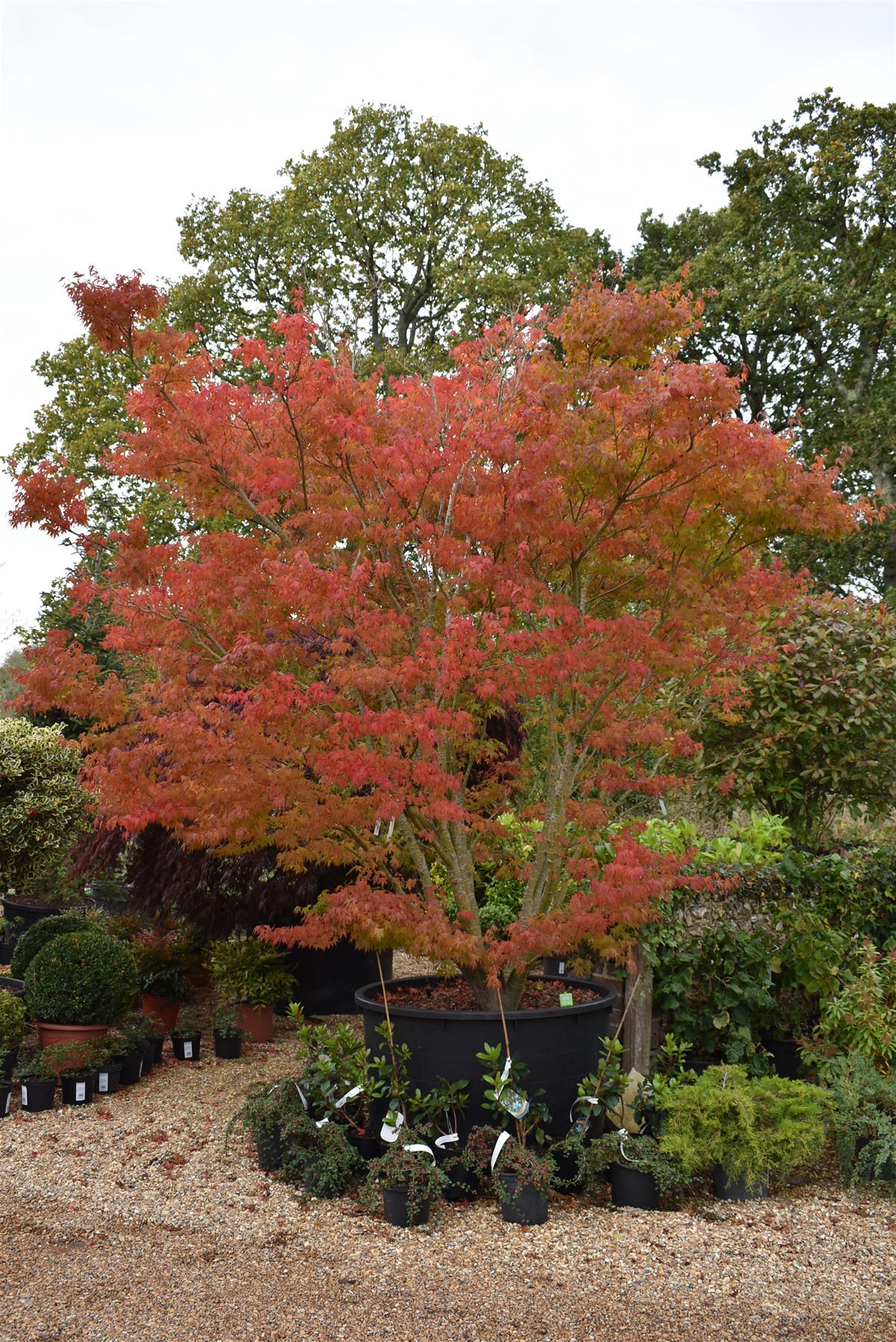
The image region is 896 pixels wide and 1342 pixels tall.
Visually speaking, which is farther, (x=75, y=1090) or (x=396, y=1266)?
(x=75, y=1090)

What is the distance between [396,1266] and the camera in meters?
3.80

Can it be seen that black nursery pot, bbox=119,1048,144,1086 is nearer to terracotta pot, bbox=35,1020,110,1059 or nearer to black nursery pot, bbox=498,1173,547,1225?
terracotta pot, bbox=35,1020,110,1059

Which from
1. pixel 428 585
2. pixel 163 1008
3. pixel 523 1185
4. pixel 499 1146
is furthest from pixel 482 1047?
pixel 163 1008

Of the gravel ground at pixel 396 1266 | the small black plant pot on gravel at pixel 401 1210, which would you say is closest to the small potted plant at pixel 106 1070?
the gravel ground at pixel 396 1266

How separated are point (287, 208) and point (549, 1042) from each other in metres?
17.0

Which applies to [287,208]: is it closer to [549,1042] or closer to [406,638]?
[406,638]

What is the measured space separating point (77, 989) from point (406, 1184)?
3.18m

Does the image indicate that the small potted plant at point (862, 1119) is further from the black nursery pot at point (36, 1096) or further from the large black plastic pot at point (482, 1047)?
the black nursery pot at point (36, 1096)

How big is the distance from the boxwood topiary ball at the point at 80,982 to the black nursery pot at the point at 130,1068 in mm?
321

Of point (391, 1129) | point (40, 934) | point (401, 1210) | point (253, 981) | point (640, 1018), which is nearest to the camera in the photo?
point (401, 1210)

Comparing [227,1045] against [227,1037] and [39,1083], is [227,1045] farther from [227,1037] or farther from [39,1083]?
[39,1083]

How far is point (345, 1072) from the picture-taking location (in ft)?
16.1

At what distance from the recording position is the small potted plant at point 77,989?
6.48m

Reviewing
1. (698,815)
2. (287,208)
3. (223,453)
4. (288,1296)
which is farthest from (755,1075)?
(287,208)
